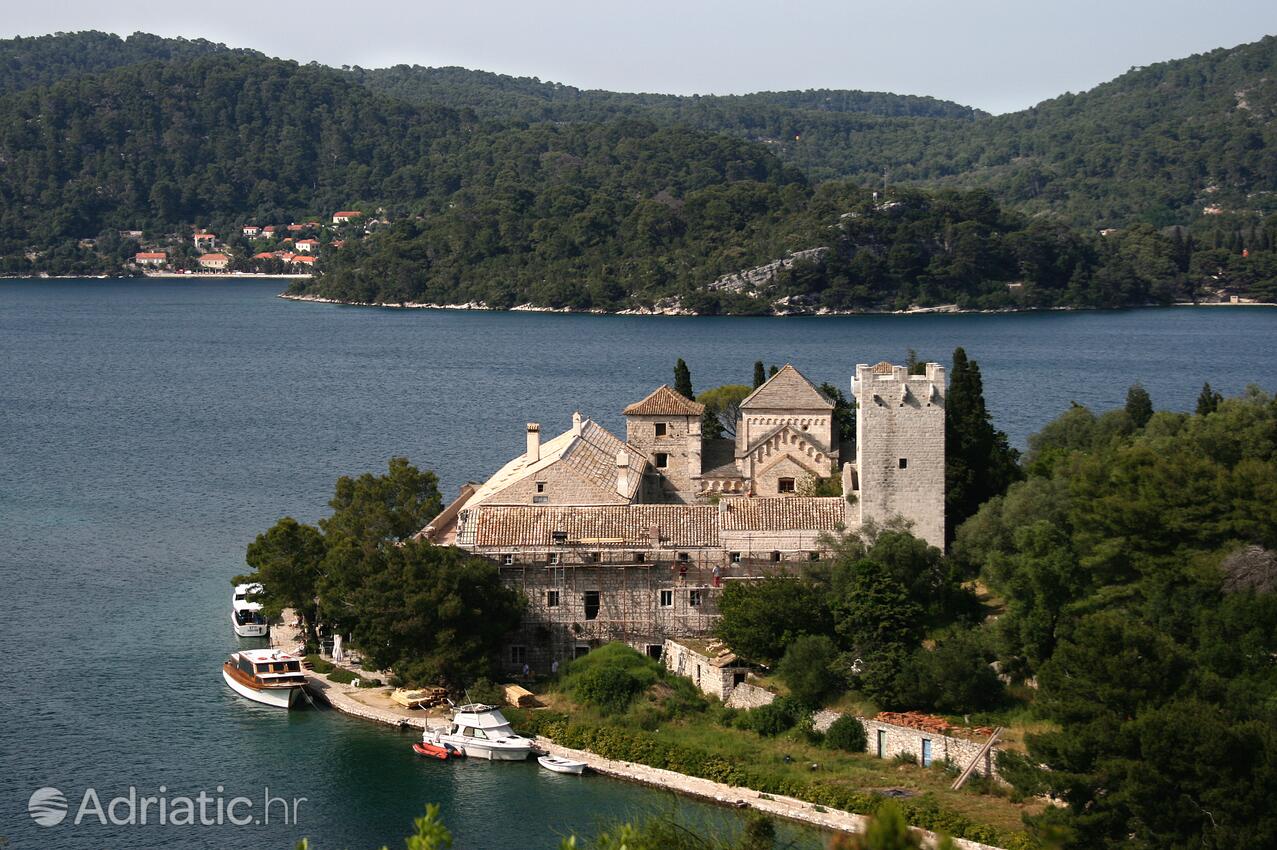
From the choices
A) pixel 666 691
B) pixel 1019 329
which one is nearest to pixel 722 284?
pixel 1019 329

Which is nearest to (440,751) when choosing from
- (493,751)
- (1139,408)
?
(493,751)

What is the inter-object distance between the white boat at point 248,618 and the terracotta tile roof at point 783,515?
42.7 ft

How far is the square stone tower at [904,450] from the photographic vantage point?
137 feet

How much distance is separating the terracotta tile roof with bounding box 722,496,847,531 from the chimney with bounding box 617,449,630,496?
126 inches

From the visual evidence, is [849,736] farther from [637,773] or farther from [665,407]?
[665,407]

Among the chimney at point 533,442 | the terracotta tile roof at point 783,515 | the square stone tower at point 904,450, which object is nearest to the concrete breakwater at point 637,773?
the terracotta tile roof at point 783,515

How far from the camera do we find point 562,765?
1411 inches

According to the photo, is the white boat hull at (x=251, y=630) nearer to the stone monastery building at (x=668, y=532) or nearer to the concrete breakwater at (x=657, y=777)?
the concrete breakwater at (x=657, y=777)

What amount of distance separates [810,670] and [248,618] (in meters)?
16.9

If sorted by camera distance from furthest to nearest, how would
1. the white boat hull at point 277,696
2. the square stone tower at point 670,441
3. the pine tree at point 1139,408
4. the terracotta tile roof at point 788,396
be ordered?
the pine tree at point 1139,408
the square stone tower at point 670,441
the terracotta tile roof at point 788,396
the white boat hull at point 277,696

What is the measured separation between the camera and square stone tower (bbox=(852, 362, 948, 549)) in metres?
41.7

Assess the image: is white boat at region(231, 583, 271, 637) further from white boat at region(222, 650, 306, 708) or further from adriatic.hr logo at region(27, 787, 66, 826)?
adriatic.hr logo at region(27, 787, 66, 826)

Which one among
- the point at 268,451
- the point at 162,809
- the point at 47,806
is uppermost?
the point at 268,451

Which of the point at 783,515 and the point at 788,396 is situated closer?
the point at 783,515
